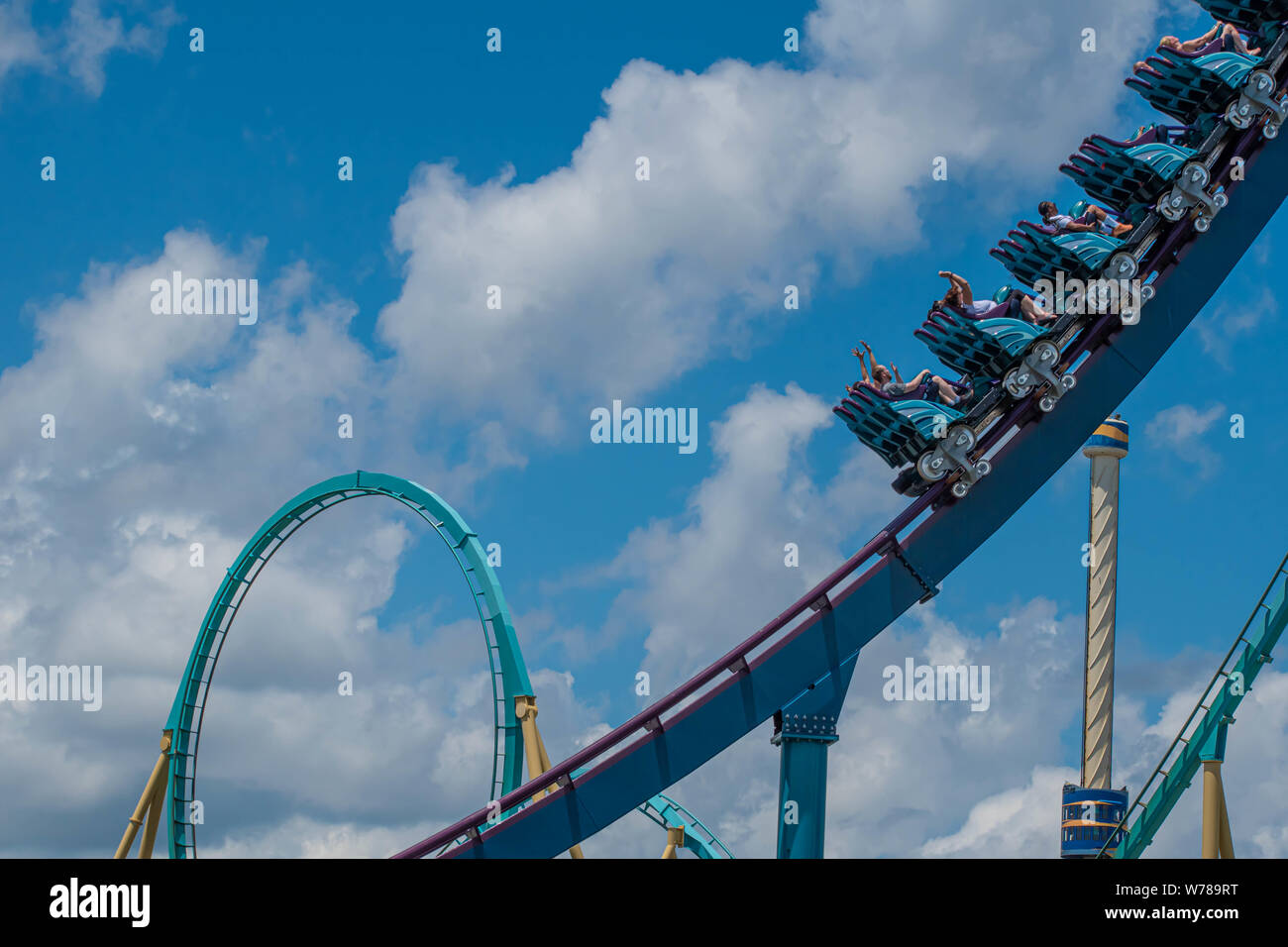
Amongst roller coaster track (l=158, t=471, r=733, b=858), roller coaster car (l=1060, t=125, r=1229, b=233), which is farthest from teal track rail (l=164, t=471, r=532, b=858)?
roller coaster car (l=1060, t=125, r=1229, b=233)

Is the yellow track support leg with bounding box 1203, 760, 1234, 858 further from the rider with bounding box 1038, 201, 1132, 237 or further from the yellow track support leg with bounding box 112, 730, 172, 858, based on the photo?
the yellow track support leg with bounding box 112, 730, 172, 858

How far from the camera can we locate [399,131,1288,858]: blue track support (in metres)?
11.6

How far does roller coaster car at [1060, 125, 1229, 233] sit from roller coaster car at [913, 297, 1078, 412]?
53.0 inches

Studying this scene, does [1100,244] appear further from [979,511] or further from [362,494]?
[362,494]

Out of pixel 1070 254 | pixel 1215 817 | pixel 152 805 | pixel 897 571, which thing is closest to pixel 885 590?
pixel 897 571

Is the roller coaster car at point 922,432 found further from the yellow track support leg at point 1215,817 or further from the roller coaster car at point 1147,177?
the yellow track support leg at point 1215,817

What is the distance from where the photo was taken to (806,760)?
1139 cm

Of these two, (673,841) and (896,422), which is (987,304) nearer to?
(896,422)

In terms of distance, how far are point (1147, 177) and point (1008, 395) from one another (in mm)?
2248

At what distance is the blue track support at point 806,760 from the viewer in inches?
442

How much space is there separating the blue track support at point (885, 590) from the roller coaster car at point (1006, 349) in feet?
1.10
